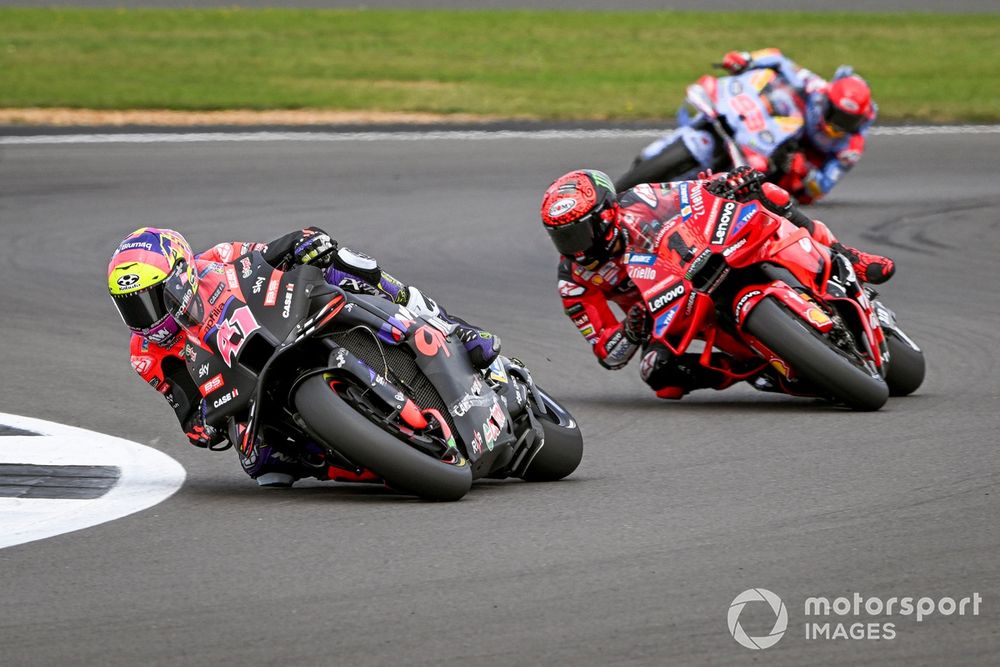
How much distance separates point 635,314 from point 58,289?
5757 mm

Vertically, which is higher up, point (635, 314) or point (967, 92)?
point (635, 314)

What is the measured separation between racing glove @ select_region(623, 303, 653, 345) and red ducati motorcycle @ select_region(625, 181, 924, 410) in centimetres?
21

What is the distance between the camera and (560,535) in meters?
6.10

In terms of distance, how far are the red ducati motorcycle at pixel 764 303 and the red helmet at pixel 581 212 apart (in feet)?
0.55

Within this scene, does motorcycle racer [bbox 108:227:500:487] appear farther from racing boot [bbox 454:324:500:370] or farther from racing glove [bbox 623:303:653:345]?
racing glove [bbox 623:303:653:345]

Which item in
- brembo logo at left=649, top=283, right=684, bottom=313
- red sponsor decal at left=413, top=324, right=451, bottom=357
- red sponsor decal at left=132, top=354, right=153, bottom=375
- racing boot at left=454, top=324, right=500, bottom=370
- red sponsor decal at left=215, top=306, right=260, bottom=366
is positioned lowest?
brembo logo at left=649, top=283, right=684, bottom=313

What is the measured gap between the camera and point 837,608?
5.08 m

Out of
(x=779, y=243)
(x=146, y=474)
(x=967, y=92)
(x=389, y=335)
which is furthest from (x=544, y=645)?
(x=967, y=92)

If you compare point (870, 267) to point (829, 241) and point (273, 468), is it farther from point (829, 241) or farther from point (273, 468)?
point (273, 468)

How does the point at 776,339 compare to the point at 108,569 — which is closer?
the point at 108,569

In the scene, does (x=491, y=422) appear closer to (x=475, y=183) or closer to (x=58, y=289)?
(x=58, y=289)

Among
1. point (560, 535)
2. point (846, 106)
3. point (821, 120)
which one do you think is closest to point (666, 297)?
point (560, 535)

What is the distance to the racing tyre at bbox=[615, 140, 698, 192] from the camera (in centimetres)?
1650

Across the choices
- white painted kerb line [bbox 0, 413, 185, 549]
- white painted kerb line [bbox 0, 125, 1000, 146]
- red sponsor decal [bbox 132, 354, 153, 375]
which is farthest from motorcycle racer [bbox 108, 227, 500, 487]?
white painted kerb line [bbox 0, 125, 1000, 146]
